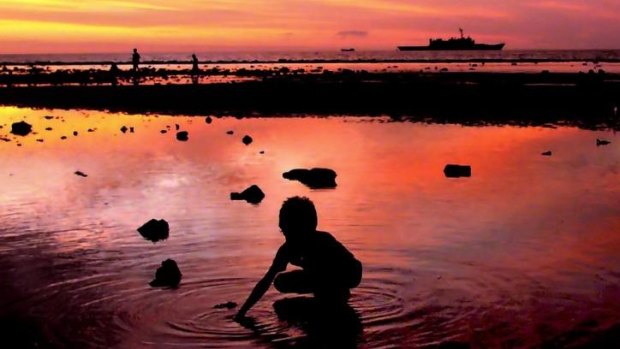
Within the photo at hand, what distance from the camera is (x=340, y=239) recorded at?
1379cm

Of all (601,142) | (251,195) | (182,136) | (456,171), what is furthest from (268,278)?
(182,136)

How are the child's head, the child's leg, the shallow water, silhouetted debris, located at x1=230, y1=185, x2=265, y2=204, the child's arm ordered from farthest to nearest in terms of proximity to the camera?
silhouetted debris, located at x1=230, y1=185, x2=265, y2=204 < the child's leg < the shallow water < the child's arm < the child's head

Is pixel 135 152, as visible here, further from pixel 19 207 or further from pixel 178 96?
pixel 178 96

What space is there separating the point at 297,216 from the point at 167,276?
297cm

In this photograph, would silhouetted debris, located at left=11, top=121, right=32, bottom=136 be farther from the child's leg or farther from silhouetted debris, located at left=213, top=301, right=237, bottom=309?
the child's leg

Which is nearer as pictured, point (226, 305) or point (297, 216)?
point (297, 216)

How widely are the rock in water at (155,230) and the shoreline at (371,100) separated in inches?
918

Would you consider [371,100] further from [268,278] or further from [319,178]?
[268,278]

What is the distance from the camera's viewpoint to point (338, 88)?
64.1m

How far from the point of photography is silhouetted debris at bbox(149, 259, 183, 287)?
1144 cm

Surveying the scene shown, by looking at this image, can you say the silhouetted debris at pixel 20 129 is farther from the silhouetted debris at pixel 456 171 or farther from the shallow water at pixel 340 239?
the silhouetted debris at pixel 456 171

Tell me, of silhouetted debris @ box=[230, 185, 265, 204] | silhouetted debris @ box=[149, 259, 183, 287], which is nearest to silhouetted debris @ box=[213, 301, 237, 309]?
silhouetted debris @ box=[149, 259, 183, 287]

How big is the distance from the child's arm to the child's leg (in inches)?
28.2

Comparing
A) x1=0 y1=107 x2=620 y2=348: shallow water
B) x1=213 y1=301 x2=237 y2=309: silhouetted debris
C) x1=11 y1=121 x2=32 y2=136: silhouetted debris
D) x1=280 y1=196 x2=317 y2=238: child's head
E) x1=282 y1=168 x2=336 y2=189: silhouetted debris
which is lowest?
x1=213 y1=301 x2=237 y2=309: silhouetted debris
